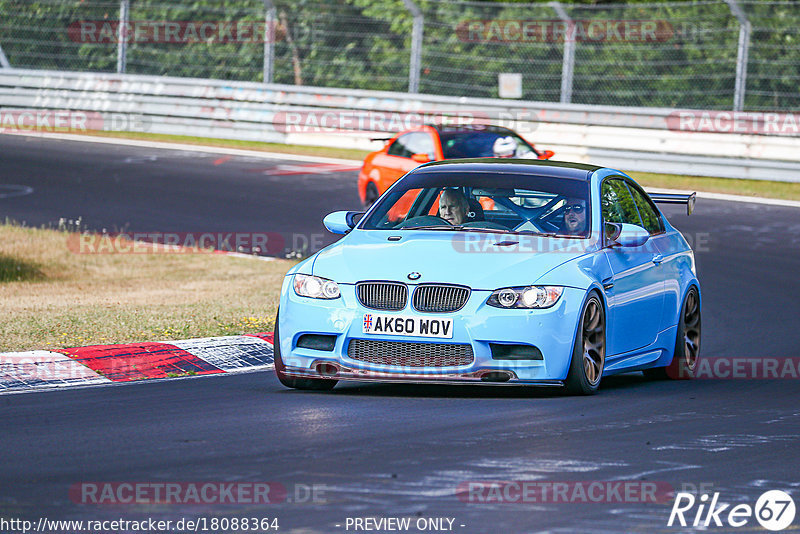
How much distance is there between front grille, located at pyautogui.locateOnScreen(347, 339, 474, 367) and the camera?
8.52 m

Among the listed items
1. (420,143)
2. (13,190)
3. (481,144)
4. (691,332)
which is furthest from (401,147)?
(691,332)

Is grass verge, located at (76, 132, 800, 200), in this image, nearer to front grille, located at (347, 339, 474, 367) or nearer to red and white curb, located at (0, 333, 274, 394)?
red and white curb, located at (0, 333, 274, 394)

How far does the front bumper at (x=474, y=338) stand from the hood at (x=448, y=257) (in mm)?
125

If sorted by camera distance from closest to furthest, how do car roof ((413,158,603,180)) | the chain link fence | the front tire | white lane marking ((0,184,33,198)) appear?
the front tire → car roof ((413,158,603,180)) → white lane marking ((0,184,33,198)) → the chain link fence

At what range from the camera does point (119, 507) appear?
5832 millimetres

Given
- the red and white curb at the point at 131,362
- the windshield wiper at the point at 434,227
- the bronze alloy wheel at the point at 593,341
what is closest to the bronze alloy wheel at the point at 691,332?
the bronze alloy wheel at the point at 593,341

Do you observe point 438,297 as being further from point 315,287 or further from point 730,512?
point 730,512

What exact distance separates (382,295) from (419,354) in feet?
1.35

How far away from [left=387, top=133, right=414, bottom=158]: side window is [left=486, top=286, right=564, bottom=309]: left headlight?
12.3 meters

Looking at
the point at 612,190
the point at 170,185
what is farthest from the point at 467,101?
the point at 612,190

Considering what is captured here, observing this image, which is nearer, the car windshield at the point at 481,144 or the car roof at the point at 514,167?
the car roof at the point at 514,167

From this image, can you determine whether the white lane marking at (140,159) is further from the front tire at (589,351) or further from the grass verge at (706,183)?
the front tire at (589,351)

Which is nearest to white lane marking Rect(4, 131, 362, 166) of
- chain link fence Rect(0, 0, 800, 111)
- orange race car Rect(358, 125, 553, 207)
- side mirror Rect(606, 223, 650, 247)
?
chain link fence Rect(0, 0, 800, 111)

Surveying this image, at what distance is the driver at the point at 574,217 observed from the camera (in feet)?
31.3
